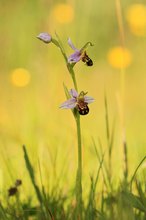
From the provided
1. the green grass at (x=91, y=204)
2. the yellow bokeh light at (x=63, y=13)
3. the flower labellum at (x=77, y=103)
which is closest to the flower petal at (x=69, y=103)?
the flower labellum at (x=77, y=103)

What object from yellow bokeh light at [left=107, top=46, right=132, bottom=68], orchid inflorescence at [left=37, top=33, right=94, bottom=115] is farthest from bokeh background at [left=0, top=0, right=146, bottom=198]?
orchid inflorescence at [left=37, top=33, right=94, bottom=115]

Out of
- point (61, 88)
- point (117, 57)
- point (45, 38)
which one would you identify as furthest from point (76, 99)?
point (117, 57)

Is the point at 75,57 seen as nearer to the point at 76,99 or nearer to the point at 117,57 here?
the point at 76,99

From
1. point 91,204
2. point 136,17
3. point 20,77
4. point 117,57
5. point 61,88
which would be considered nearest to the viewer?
point 91,204

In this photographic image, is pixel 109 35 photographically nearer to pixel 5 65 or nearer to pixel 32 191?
pixel 5 65

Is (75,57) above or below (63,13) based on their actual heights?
below

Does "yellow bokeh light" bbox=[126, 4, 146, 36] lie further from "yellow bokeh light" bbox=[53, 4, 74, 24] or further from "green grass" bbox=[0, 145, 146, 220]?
"green grass" bbox=[0, 145, 146, 220]

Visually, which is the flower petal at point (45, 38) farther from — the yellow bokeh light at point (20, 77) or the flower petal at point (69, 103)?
the yellow bokeh light at point (20, 77)

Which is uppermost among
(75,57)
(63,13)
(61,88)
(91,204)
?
(63,13)
